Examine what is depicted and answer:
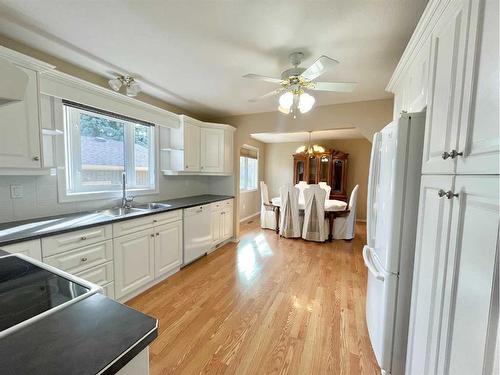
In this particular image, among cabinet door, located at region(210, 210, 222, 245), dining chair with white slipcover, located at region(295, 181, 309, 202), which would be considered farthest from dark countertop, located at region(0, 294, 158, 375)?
dining chair with white slipcover, located at region(295, 181, 309, 202)

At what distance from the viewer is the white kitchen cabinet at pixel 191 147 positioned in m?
3.28

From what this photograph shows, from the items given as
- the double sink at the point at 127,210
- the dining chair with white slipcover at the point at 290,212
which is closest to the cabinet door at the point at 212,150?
the double sink at the point at 127,210

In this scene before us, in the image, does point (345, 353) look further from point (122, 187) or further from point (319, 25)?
point (122, 187)

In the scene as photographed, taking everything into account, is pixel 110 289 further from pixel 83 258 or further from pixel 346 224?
pixel 346 224

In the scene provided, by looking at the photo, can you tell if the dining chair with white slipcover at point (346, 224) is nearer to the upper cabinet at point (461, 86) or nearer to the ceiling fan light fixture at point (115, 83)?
the upper cabinet at point (461, 86)

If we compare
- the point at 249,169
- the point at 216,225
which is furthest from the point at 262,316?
the point at 249,169

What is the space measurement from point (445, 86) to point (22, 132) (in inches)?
101

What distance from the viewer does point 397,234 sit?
1.31m

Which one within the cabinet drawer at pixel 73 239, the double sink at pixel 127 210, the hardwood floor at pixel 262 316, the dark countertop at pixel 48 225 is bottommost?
the hardwood floor at pixel 262 316

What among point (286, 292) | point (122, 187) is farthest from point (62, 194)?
point (286, 292)

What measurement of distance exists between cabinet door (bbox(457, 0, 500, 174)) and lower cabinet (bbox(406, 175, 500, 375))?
0.19 ft

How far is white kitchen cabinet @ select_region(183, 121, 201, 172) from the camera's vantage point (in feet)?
10.8

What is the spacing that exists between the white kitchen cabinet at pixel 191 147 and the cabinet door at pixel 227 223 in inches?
36.9

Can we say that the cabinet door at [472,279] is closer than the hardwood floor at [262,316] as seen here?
Yes
